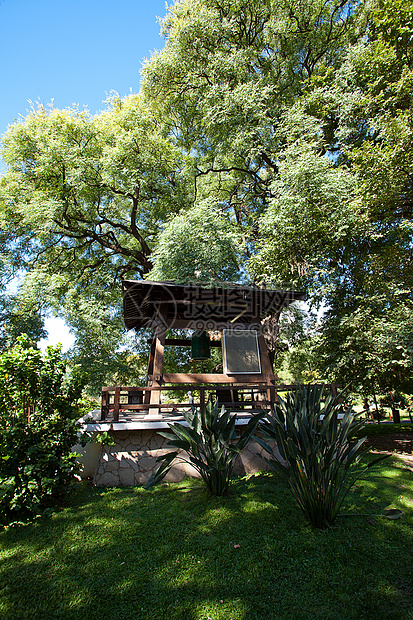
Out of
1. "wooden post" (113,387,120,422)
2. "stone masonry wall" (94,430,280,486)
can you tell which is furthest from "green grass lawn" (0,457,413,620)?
"wooden post" (113,387,120,422)

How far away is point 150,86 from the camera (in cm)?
1708

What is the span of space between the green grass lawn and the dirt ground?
582 cm

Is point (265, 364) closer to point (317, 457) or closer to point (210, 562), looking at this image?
point (317, 457)

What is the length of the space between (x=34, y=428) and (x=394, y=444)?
37.2ft

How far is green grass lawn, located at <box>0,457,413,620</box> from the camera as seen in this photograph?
3.00m

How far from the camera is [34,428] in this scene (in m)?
5.33

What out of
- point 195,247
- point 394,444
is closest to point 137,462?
point 195,247

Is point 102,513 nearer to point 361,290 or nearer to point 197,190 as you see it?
point 361,290

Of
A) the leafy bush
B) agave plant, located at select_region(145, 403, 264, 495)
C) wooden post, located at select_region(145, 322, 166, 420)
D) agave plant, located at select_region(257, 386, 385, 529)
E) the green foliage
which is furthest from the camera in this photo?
the green foliage

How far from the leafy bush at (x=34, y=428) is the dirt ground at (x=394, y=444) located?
340 inches

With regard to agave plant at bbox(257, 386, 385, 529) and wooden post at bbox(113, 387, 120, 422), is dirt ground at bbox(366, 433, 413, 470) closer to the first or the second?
agave plant at bbox(257, 386, 385, 529)

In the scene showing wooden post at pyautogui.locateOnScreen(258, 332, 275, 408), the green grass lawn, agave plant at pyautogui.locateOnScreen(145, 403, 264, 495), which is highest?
wooden post at pyautogui.locateOnScreen(258, 332, 275, 408)

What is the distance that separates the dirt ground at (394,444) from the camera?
33.7 ft

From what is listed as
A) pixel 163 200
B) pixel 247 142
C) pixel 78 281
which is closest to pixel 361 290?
pixel 247 142
